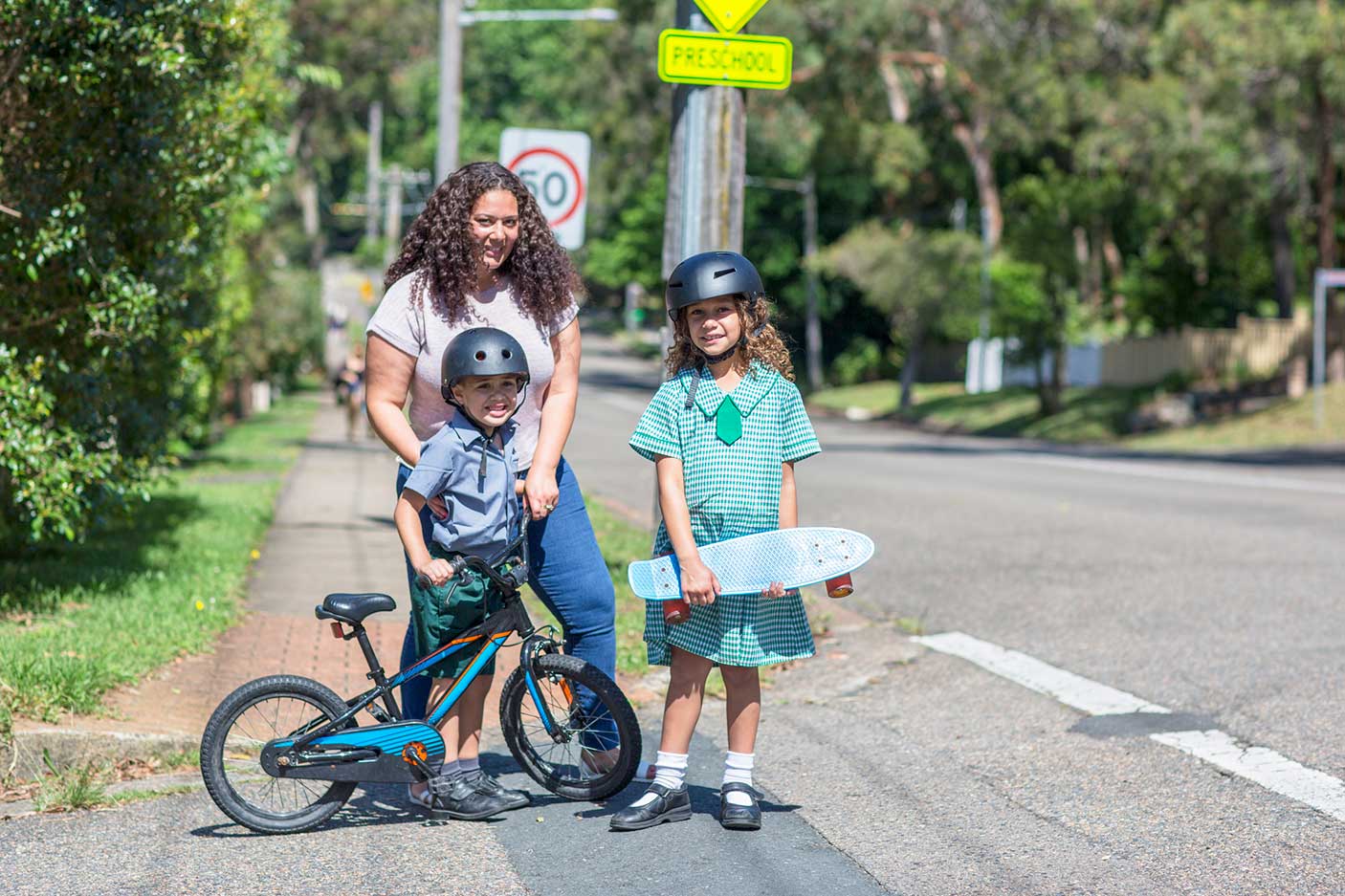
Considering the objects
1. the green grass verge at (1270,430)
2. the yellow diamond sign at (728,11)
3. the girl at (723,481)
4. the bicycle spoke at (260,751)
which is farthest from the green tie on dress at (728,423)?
the green grass verge at (1270,430)

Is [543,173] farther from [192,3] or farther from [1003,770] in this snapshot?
[1003,770]

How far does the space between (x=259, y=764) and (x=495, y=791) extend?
71 cm

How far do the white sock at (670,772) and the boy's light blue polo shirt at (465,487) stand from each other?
0.81 meters

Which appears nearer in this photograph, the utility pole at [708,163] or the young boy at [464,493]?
the young boy at [464,493]

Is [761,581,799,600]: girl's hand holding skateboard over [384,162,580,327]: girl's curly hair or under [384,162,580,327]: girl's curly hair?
under

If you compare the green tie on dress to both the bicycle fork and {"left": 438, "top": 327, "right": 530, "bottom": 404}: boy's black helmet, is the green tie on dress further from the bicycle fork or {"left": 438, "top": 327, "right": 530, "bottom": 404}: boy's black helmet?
the bicycle fork

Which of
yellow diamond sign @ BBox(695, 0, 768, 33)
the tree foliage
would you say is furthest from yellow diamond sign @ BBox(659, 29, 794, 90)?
the tree foliage

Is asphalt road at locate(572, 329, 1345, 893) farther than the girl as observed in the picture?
No

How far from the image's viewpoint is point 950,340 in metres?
56.6

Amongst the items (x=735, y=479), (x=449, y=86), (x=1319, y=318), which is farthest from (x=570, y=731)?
(x=1319, y=318)

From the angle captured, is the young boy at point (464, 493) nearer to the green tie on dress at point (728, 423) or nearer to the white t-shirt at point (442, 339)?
the white t-shirt at point (442, 339)

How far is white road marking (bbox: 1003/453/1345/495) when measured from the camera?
17.0 meters

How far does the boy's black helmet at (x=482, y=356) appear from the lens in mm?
4648

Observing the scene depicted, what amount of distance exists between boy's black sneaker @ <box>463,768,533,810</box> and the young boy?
0.16ft
